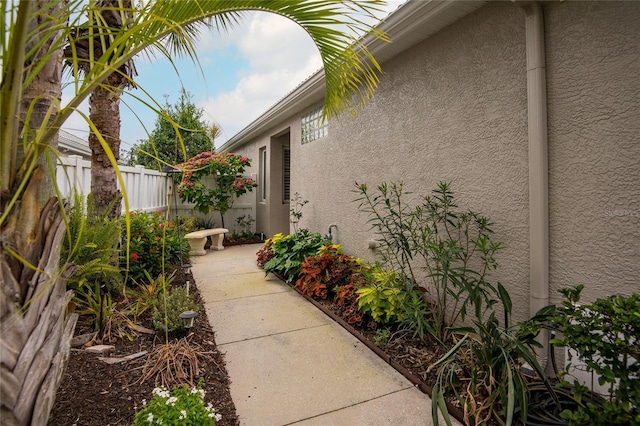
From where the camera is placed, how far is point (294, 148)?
6.50 m

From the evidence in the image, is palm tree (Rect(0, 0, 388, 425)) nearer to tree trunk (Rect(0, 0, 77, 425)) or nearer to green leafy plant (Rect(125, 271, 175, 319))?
tree trunk (Rect(0, 0, 77, 425))

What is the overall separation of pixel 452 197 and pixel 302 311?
2068 millimetres

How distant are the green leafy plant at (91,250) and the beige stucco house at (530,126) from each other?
10.2 feet

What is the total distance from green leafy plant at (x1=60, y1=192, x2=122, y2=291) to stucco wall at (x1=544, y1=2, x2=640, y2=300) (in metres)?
3.43

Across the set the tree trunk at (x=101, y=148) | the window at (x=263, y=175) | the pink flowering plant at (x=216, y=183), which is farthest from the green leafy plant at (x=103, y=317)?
the window at (x=263, y=175)

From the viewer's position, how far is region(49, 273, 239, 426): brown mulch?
177 centimetres

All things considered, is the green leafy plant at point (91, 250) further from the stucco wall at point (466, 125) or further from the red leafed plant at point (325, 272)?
the stucco wall at point (466, 125)

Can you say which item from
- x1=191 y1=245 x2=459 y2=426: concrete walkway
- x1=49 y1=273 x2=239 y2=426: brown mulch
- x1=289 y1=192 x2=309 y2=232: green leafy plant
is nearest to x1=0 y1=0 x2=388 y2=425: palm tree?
x1=49 y1=273 x2=239 y2=426: brown mulch

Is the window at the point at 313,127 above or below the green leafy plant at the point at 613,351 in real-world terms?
above

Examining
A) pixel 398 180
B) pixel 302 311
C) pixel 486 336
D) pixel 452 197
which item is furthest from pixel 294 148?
pixel 486 336

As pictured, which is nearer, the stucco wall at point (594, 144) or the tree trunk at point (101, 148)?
the stucco wall at point (594, 144)

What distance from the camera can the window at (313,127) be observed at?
537 centimetres

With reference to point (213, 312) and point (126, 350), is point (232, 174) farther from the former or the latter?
point (126, 350)

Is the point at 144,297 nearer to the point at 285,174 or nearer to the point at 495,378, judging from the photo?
the point at 495,378
